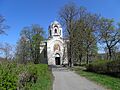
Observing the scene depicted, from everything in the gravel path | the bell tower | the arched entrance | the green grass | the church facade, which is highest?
the bell tower

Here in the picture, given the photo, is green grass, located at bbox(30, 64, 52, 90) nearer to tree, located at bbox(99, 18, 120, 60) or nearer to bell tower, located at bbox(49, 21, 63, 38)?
tree, located at bbox(99, 18, 120, 60)

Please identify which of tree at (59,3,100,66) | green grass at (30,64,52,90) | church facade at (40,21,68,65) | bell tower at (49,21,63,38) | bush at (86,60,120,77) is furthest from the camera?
bell tower at (49,21,63,38)

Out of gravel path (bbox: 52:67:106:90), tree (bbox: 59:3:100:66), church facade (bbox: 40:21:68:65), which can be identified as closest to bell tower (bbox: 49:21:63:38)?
church facade (bbox: 40:21:68:65)

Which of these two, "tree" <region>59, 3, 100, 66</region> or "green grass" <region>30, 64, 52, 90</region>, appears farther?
"tree" <region>59, 3, 100, 66</region>

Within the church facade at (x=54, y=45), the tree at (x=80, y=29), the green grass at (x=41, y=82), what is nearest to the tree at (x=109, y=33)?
the tree at (x=80, y=29)

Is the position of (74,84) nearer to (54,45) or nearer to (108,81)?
(108,81)

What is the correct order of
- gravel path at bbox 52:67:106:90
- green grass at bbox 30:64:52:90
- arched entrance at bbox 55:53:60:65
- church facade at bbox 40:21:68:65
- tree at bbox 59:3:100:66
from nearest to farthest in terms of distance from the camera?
green grass at bbox 30:64:52:90
gravel path at bbox 52:67:106:90
tree at bbox 59:3:100:66
church facade at bbox 40:21:68:65
arched entrance at bbox 55:53:60:65

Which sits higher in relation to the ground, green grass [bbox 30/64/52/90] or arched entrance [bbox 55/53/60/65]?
arched entrance [bbox 55/53/60/65]

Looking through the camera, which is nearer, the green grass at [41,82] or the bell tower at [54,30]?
the green grass at [41,82]

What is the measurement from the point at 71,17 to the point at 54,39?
29.1m

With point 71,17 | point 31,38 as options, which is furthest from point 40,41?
point 71,17

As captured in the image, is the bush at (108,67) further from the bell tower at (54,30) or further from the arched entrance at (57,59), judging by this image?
the bell tower at (54,30)

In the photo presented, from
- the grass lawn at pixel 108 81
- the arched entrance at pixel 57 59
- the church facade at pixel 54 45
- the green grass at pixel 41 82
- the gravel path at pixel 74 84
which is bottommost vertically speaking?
the gravel path at pixel 74 84

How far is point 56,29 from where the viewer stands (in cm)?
8075
